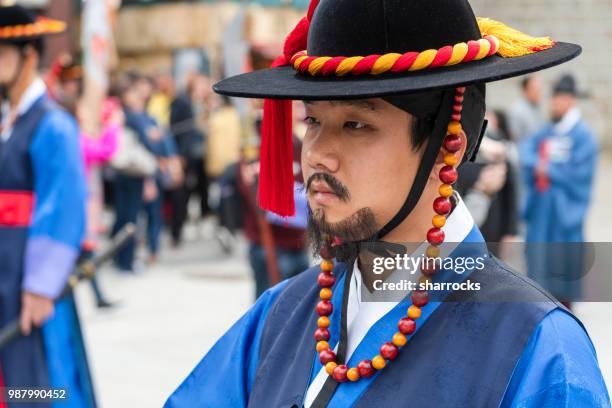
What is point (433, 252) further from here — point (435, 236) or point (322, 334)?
point (322, 334)

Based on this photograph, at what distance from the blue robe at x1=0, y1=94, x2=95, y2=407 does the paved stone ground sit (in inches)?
54.9

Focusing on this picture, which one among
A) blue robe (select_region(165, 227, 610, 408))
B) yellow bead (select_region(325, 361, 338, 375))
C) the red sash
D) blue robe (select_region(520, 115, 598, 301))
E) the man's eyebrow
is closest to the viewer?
blue robe (select_region(165, 227, 610, 408))

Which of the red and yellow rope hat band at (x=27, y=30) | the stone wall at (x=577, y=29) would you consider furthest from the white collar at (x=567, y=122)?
the stone wall at (x=577, y=29)

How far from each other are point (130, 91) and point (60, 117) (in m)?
5.34

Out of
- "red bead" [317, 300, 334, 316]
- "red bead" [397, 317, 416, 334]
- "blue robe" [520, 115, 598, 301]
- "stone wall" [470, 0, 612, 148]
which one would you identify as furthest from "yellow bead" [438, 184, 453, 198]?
"stone wall" [470, 0, 612, 148]

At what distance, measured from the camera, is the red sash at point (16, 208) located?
3.85m

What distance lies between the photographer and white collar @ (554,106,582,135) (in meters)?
7.61

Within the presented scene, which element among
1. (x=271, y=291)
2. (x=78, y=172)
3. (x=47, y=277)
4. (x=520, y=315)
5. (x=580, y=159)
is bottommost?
(x=580, y=159)

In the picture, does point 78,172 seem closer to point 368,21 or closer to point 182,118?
point 368,21

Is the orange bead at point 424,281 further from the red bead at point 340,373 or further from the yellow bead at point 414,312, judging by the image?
the red bead at point 340,373

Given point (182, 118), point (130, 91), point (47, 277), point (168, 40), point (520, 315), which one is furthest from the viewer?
point (168, 40)

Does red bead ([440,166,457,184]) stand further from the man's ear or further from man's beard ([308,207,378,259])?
man's beard ([308,207,378,259])

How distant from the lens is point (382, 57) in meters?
1.58

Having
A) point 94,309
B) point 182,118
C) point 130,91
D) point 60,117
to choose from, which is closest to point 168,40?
point 182,118
